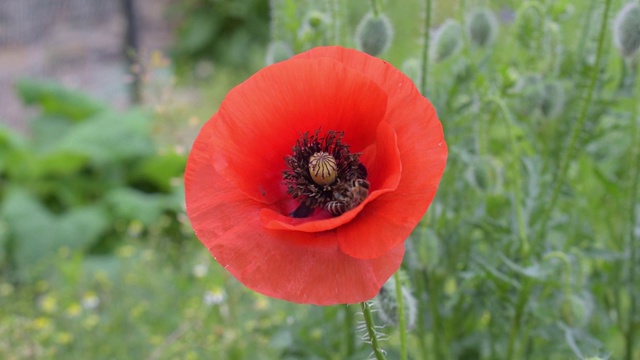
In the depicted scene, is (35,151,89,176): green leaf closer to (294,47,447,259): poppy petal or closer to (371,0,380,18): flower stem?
(371,0,380,18): flower stem

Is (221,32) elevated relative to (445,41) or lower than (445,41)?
lower

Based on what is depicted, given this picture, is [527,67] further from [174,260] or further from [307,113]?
[174,260]

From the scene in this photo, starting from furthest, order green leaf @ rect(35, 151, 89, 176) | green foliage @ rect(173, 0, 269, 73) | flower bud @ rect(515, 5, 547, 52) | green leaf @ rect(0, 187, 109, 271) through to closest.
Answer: green foliage @ rect(173, 0, 269, 73) < green leaf @ rect(35, 151, 89, 176) < green leaf @ rect(0, 187, 109, 271) < flower bud @ rect(515, 5, 547, 52)

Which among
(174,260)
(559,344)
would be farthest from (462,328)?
(174,260)

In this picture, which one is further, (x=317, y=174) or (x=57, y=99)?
(x=57, y=99)

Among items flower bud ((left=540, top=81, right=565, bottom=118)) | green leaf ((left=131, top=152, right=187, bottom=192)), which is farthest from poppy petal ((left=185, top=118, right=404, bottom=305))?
green leaf ((left=131, top=152, right=187, bottom=192))

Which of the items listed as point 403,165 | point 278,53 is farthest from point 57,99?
point 403,165

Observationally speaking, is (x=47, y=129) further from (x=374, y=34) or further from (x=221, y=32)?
(x=374, y=34)
